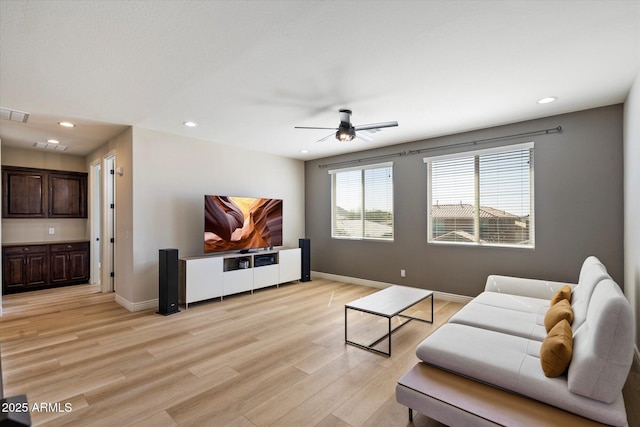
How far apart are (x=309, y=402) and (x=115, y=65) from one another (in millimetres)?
3050

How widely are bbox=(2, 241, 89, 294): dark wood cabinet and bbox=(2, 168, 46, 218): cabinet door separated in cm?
67

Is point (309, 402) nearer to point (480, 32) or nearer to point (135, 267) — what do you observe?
point (480, 32)

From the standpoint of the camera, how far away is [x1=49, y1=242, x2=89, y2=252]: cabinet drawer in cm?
557

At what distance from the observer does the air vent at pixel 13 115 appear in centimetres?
348

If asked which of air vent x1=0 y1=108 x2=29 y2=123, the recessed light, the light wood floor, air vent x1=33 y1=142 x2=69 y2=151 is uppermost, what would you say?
air vent x1=33 y1=142 x2=69 y2=151

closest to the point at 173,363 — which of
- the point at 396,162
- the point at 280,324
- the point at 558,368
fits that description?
the point at 280,324

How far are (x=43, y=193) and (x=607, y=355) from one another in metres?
7.84

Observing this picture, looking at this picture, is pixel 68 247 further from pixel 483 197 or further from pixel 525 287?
pixel 525 287

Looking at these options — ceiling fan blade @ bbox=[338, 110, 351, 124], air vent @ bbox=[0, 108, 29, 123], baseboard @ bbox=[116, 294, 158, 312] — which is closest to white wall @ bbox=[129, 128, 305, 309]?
baseboard @ bbox=[116, 294, 158, 312]

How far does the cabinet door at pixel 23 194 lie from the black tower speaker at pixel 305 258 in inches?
192

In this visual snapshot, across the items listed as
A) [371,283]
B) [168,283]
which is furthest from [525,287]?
[168,283]

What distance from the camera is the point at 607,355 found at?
4.99 feet

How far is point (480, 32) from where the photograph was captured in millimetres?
2131

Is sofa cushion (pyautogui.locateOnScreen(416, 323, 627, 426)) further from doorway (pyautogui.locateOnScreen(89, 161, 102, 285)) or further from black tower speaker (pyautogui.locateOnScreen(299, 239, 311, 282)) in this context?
doorway (pyautogui.locateOnScreen(89, 161, 102, 285))
